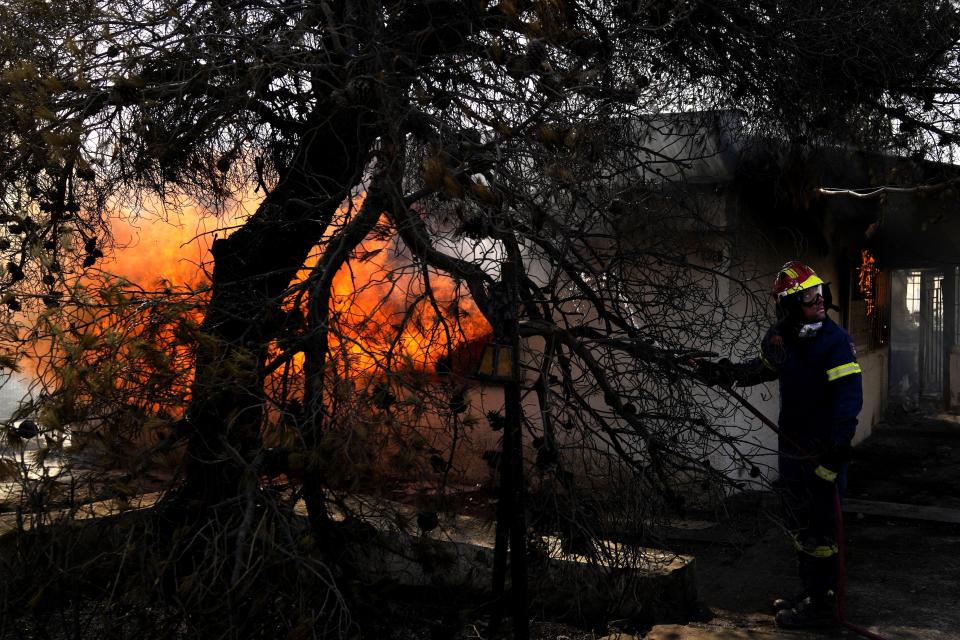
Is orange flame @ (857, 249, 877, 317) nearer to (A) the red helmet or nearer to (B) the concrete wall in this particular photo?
(B) the concrete wall

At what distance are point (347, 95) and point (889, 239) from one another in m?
13.2

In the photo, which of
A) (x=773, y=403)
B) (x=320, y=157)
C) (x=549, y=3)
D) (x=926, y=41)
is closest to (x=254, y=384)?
(x=549, y=3)

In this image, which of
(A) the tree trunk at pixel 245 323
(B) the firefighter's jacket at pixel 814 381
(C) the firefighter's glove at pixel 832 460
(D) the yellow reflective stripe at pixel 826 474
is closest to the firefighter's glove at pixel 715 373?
(B) the firefighter's jacket at pixel 814 381

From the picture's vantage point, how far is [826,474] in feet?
17.7

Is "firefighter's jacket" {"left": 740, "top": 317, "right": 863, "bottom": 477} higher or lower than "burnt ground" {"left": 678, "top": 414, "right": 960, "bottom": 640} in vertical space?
higher

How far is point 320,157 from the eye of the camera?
6.34 m

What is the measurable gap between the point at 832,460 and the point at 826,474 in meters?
0.24

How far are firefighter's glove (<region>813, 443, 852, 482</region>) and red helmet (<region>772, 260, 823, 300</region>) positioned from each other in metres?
1.00

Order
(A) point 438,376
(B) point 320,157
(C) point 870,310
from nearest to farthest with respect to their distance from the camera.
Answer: (A) point 438,376 < (B) point 320,157 < (C) point 870,310

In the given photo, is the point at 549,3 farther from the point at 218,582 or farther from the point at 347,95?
the point at 218,582

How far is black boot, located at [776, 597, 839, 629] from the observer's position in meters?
5.67

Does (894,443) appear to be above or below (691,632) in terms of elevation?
above

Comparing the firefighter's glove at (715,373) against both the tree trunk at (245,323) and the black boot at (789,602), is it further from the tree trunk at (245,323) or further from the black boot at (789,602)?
the tree trunk at (245,323)

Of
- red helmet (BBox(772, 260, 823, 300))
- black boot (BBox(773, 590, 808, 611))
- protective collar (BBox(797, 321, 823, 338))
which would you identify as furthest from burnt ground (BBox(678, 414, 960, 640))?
red helmet (BBox(772, 260, 823, 300))
